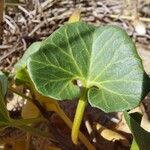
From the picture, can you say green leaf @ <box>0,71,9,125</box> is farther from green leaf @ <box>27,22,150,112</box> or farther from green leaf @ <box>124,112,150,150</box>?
green leaf @ <box>124,112,150,150</box>

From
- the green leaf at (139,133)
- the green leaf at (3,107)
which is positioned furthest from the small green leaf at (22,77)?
the green leaf at (139,133)

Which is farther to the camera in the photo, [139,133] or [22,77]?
[22,77]

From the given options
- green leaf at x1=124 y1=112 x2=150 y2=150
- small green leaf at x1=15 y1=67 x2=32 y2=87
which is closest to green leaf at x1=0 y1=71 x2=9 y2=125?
small green leaf at x1=15 y1=67 x2=32 y2=87

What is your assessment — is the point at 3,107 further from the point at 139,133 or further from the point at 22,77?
the point at 139,133

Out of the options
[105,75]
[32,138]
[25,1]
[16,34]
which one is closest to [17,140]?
[32,138]

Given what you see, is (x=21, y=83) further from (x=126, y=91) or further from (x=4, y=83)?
(x=126, y=91)

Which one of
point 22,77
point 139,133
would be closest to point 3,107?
point 22,77
